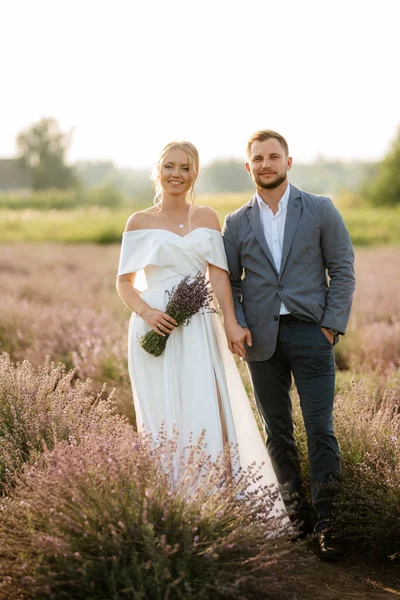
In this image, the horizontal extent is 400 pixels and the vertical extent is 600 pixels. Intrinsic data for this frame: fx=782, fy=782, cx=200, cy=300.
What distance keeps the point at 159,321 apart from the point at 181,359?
297 mm

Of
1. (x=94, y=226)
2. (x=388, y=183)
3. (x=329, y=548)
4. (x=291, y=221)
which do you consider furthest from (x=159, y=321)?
(x=388, y=183)

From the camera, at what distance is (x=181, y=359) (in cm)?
436

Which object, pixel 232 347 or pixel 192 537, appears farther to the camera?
pixel 232 347

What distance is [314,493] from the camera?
4.26 metres

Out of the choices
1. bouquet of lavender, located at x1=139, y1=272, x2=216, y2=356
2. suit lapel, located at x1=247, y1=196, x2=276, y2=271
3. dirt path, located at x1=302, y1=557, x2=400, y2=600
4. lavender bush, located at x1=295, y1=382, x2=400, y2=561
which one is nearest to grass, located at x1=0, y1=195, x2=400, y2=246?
lavender bush, located at x1=295, y1=382, x2=400, y2=561

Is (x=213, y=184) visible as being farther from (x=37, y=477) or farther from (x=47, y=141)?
(x=37, y=477)

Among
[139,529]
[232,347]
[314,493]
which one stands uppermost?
[232,347]

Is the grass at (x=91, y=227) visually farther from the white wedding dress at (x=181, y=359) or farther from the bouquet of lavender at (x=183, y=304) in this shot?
the bouquet of lavender at (x=183, y=304)

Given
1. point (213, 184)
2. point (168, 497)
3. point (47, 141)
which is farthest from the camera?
point (213, 184)

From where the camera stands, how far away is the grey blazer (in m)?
4.19

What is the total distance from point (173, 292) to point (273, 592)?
1722 mm

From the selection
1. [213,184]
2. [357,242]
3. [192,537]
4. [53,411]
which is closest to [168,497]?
[192,537]

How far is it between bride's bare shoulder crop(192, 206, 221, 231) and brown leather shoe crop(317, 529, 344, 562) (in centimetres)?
177

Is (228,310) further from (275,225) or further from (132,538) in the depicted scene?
(132,538)
